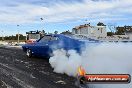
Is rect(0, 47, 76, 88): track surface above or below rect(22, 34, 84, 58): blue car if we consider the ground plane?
below

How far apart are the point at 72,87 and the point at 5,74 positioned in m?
3.54

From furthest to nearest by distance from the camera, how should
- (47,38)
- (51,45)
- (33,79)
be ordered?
(47,38)
(51,45)
(33,79)

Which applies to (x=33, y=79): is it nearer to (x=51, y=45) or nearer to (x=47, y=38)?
(x=51, y=45)

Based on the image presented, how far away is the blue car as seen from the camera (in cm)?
1184

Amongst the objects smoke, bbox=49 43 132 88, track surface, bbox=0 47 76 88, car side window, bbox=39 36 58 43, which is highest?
car side window, bbox=39 36 58 43

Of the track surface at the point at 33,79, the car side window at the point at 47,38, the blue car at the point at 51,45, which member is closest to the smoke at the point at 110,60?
the track surface at the point at 33,79

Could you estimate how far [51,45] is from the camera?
13.8 m

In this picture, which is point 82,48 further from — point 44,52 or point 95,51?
point 44,52

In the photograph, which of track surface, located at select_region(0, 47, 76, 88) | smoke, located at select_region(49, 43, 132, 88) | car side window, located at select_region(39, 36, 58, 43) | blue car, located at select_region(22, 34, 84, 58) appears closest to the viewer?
smoke, located at select_region(49, 43, 132, 88)

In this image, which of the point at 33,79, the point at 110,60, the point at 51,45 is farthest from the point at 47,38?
the point at 110,60

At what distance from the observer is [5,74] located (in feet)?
37.4

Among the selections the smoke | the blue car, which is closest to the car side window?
the blue car

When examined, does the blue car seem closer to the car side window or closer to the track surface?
the car side window

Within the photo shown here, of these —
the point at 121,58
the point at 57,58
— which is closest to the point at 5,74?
the point at 57,58
